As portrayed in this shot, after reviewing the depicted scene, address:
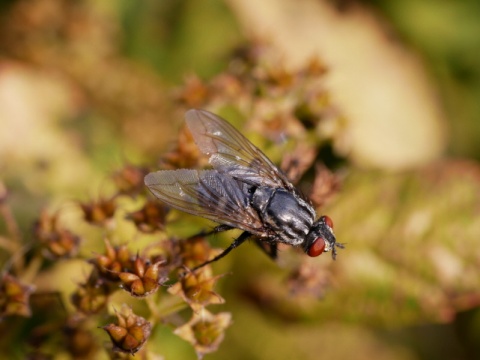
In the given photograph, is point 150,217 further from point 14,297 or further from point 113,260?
point 14,297

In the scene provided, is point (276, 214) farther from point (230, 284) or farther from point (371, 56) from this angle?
point (371, 56)

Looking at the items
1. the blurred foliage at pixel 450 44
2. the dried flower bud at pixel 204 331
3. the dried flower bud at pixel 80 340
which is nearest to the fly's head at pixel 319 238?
the dried flower bud at pixel 204 331

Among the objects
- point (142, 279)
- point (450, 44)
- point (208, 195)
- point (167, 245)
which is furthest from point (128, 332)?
point (450, 44)

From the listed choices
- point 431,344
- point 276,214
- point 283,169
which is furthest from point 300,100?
point 431,344

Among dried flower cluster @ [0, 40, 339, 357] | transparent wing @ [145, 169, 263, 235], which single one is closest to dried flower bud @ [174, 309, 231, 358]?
dried flower cluster @ [0, 40, 339, 357]

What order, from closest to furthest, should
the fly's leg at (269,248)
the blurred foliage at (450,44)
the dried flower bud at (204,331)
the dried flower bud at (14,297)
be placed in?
the dried flower bud at (204,331)
the dried flower bud at (14,297)
the fly's leg at (269,248)
the blurred foliage at (450,44)

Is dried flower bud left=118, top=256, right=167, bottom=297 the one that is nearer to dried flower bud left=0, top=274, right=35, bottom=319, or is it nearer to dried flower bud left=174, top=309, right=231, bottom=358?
dried flower bud left=174, top=309, right=231, bottom=358

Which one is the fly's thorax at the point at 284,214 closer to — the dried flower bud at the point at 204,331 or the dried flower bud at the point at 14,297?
the dried flower bud at the point at 204,331
